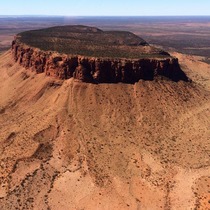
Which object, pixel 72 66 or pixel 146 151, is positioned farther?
pixel 72 66

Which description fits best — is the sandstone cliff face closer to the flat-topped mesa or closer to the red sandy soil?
the flat-topped mesa

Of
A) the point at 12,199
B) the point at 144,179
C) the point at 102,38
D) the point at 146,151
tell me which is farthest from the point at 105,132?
the point at 102,38

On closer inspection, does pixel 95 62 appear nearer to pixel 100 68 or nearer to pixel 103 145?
pixel 100 68

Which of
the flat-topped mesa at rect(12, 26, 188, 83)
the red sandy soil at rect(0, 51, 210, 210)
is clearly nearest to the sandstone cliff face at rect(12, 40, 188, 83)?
the flat-topped mesa at rect(12, 26, 188, 83)

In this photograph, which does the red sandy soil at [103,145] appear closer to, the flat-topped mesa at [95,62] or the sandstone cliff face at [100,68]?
the sandstone cliff face at [100,68]

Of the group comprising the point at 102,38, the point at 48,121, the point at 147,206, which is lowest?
the point at 147,206

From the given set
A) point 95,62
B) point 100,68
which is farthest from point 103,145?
point 95,62

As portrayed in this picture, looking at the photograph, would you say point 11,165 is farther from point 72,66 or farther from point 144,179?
point 72,66

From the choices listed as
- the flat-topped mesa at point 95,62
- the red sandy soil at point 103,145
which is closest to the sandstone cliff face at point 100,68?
the flat-topped mesa at point 95,62
